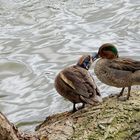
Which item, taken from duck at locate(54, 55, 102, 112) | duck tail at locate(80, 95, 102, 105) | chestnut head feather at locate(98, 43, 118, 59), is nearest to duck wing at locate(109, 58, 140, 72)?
chestnut head feather at locate(98, 43, 118, 59)

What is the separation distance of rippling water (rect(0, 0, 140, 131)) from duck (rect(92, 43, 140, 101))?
165cm

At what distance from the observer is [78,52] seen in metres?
10.1

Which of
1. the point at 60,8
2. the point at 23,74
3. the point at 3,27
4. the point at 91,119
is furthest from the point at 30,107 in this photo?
the point at 60,8

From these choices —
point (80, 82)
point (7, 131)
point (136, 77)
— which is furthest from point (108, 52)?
point (7, 131)

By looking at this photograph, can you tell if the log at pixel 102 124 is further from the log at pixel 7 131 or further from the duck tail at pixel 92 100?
the log at pixel 7 131

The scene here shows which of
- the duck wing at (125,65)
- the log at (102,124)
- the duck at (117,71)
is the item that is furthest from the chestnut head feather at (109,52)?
the log at (102,124)

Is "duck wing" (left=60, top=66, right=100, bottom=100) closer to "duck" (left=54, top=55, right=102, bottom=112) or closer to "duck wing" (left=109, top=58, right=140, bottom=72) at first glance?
"duck" (left=54, top=55, right=102, bottom=112)

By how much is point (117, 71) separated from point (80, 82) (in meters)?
0.50

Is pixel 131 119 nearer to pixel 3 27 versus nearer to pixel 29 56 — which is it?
pixel 29 56

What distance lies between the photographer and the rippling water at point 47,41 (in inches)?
333

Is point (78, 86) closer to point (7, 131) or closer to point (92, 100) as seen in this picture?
point (92, 100)

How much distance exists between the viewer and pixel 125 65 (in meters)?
6.23

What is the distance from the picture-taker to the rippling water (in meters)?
8.47

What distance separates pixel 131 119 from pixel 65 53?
15.3 feet
